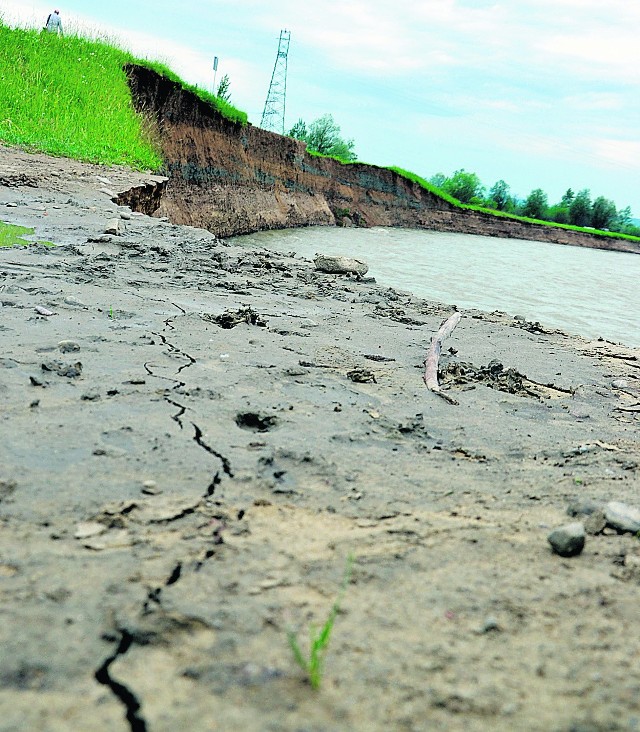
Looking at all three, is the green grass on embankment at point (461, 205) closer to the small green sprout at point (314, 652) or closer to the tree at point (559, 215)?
the tree at point (559, 215)

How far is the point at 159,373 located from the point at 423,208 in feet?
119

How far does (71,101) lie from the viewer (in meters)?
15.1

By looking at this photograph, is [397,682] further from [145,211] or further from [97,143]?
[97,143]

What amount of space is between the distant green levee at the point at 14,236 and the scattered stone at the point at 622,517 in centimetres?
598

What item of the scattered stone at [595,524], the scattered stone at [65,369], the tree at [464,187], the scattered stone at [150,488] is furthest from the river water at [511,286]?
the tree at [464,187]

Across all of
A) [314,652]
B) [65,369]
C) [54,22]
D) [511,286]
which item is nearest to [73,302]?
[65,369]

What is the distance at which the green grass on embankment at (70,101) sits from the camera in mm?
13562

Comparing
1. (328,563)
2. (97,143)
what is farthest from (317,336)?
(97,143)

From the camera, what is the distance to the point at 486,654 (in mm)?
1489

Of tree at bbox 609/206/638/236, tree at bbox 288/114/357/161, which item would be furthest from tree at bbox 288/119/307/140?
tree at bbox 609/206/638/236

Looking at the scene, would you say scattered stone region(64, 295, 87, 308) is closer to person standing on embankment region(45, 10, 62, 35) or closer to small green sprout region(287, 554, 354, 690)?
small green sprout region(287, 554, 354, 690)

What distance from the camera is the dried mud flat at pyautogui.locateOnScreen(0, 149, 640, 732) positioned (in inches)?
53.0

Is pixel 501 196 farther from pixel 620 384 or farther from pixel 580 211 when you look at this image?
pixel 620 384

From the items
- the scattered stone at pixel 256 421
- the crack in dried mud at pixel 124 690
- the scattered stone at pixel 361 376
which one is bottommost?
the crack in dried mud at pixel 124 690
